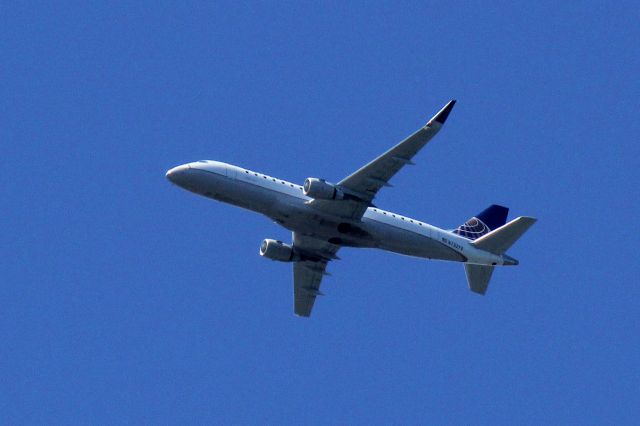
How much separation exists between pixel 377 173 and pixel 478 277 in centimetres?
1248

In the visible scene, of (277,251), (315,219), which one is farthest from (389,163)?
(277,251)

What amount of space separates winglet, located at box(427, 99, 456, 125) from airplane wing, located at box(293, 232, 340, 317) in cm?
1514

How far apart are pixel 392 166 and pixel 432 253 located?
831 cm

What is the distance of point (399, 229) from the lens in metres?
69.8

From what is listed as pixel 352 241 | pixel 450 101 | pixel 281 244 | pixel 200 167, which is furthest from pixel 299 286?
pixel 450 101

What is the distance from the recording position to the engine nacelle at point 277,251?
246ft

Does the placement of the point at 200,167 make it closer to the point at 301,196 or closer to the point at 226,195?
the point at 226,195

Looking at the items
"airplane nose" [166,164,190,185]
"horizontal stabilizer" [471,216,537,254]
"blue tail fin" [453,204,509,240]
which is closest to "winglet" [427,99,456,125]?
"horizontal stabilizer" [471,216,537,254]

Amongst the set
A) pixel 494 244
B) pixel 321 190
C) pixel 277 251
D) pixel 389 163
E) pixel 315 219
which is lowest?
pixel 277 251

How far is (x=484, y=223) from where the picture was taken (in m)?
74.8

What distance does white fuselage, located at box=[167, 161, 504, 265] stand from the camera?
6744 centimetres

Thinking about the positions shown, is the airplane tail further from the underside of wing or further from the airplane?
the underside of wing

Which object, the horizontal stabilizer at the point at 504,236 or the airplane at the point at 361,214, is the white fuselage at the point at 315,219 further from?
the horizontal stabilizer at the point at 504,236

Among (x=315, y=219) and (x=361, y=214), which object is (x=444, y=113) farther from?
(x=315, y=219)
